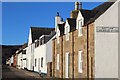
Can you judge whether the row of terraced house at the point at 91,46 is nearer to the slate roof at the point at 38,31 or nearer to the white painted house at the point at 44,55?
the white painted house at the point at 44,55

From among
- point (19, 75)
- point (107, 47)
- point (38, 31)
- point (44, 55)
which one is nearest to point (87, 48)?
point (107, 47)

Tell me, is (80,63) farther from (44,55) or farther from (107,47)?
(44,55)

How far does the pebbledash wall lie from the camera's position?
671 inches

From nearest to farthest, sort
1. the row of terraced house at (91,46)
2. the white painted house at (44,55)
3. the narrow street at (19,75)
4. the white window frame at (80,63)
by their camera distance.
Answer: the row of terraced house at (91,46), the white window frame at (80,63), the narrow street at (19,75), the white painted house at (44,55)

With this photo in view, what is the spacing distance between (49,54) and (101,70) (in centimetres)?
1704

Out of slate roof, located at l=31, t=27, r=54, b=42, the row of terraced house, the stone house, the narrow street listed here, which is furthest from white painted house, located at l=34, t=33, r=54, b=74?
slate roof, located at l=31, t=27, r=54, b=42

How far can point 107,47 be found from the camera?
1739 cm

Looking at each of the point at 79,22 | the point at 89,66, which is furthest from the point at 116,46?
the point at 79,22

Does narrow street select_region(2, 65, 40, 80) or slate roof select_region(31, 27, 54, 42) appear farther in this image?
slate roof select_region(31, 27, 54, 42)

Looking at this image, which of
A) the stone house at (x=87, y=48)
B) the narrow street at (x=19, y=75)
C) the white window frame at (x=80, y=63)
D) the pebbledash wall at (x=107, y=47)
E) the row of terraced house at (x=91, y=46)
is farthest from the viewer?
the narrow street at (x=19, y=75)

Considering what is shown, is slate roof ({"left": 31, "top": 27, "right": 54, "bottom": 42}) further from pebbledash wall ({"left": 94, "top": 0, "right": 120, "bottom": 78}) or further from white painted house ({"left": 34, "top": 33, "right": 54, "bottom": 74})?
pebbledash wall ({"left": 94, "top": 0, "right": 120, "bottom": 78})

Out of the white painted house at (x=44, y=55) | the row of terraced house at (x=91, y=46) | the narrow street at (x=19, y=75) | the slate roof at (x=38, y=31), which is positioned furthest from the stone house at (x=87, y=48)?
the slate roof at (x=38, y=31)

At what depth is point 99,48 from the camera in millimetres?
17859

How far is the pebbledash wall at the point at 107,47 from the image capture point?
671 inches
